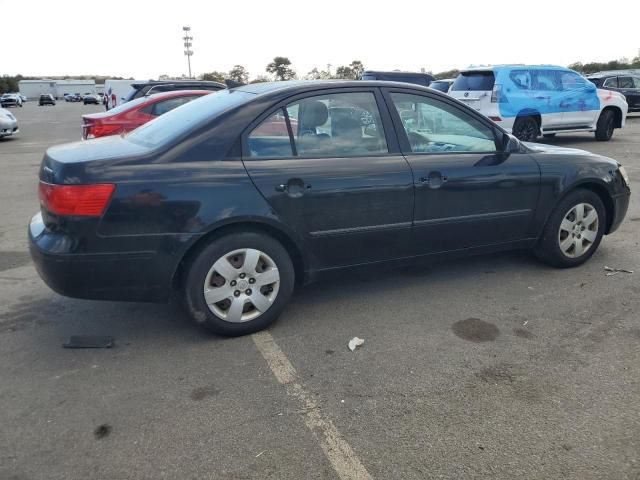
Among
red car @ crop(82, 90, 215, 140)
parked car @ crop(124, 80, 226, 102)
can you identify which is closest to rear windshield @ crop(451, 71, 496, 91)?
parked car @ crop(124, 80, 226, 102)

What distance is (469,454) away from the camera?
247cm

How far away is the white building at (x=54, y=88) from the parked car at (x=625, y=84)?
97051 mm

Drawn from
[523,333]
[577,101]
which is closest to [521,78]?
[577,101]

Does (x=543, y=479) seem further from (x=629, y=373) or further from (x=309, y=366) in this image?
(x=309, y=366)

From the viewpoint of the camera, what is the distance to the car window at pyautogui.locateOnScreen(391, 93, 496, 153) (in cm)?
404

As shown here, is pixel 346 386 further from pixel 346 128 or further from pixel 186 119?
pixel 186 119

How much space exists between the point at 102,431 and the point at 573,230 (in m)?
3.95

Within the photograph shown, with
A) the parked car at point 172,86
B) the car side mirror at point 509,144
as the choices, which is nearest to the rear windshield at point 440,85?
the parked car at point 172,86

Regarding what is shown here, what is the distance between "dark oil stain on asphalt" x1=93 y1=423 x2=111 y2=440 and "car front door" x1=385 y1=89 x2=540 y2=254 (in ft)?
7.79

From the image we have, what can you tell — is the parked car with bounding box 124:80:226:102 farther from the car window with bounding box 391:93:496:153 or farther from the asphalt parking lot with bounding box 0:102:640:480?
the car window with bounding box 391:93:496:153

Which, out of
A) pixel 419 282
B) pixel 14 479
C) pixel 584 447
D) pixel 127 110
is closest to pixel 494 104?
pixel 127 110

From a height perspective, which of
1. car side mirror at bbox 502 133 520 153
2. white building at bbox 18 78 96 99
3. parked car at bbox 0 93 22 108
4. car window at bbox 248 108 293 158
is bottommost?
white building at bbox 18 78 96 99

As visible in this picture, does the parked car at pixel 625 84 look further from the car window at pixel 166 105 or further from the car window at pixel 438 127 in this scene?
the car window at pixel 438 127

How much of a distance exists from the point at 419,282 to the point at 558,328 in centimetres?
119
